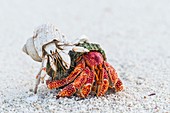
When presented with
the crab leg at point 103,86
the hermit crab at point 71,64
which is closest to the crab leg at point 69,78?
the hermit crab at point 71,64

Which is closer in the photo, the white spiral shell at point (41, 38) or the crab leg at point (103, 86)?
the white spiral shell at point (41, 38)

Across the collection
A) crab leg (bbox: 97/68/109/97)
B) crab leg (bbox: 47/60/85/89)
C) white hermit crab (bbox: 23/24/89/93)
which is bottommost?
crab leg (bbox: 97/68/109/97)

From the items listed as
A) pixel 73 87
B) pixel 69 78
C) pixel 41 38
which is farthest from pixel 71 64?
pixel 41 38

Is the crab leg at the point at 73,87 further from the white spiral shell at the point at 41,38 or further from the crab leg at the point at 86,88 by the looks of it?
the white spiral shell at the point at 41,38

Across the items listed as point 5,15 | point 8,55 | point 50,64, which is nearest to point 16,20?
point 5,15

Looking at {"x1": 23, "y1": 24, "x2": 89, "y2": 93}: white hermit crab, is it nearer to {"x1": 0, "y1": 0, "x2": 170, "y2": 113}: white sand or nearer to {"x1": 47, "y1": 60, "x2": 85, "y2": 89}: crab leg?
{"x1": 47, "y1": 60, "x2": 85, "y2": 89}: crab leg

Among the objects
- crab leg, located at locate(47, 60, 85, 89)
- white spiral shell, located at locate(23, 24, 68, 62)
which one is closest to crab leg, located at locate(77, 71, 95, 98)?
crab leg, located at locate(47, 60, 85, 89)

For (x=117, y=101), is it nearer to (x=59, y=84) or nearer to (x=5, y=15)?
(x=59, y=84)

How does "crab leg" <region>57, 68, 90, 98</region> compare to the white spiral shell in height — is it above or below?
below

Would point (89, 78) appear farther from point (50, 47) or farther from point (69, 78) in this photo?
point (50, 47)
